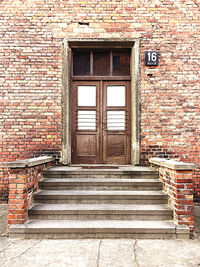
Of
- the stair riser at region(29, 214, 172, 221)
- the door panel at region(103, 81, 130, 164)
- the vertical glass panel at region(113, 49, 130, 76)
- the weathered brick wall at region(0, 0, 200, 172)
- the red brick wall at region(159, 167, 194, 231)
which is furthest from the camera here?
the vertical glass panel at region(113, 49, 130, 76)

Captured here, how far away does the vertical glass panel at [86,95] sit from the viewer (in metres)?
4.59

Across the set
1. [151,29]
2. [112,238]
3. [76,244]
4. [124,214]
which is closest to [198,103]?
[151,29]

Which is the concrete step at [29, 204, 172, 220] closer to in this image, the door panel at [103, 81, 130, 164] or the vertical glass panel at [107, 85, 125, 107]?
the door panel at [103, 81, 130, 164]

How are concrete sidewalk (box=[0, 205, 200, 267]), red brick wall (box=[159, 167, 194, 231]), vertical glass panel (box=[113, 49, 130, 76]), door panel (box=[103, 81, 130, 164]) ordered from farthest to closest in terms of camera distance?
vertical glass panel (box=[113, 49, 130, 76]) < door panel (box=[103, 81, 130, 164]) < red brick wall (box=[159, 167, 194, 231]) < concrete sidewalk (box=[0, 205, 200, 267])

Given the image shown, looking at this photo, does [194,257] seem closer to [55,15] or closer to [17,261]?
[17,261]

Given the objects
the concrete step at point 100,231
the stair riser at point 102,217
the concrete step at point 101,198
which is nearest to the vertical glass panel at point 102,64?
the concrete step at point 101,198

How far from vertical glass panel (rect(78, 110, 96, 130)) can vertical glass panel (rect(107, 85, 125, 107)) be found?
52 centimetres

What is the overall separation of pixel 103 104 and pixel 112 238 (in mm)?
3082

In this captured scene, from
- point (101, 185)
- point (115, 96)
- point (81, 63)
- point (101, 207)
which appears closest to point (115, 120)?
point (115, 96)

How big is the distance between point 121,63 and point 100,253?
4.18 metres

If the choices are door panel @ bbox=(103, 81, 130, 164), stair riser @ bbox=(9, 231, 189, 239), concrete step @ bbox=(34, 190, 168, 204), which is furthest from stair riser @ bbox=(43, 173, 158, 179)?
stair riser @ bbox=(9, 231, 189, 239)

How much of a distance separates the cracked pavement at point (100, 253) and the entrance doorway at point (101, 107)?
7.47ft

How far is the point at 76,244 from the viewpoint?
89.5 inches

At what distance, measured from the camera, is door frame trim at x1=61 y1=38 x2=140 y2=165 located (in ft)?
13.6
